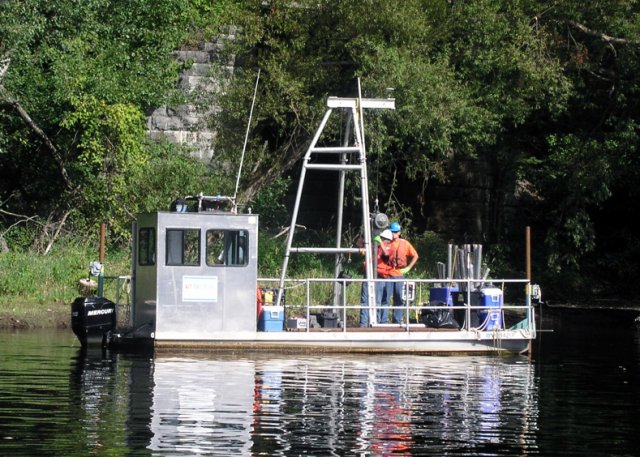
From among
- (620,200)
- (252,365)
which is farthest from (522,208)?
(252,365)

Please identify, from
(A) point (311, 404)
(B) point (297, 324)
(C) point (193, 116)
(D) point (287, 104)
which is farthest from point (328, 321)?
(C) point (193, 116)

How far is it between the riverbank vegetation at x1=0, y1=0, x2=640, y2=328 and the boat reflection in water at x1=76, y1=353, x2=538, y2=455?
31.4 feet

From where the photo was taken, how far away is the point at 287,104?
32.7 meters

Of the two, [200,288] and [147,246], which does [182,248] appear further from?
[147,246]

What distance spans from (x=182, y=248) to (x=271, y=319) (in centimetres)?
198

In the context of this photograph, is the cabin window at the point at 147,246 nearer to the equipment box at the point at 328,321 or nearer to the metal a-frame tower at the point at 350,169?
the metal a-frame tower at the point at 350,169

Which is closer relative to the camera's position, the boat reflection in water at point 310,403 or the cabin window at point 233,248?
the boat reflection in water at point 310,403

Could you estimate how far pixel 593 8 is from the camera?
33031 mm

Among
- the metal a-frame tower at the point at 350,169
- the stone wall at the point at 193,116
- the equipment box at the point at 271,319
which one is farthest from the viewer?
the stone wall at the point at 193,116

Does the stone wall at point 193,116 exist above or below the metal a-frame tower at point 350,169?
above

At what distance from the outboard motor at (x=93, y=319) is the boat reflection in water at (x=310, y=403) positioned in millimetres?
468

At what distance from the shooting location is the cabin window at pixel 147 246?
21.0 metres

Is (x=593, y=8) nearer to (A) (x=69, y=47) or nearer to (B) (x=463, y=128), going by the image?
(B) (x=463, y=128)

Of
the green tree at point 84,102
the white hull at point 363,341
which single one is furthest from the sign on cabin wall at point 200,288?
the green tree at point 84,102
